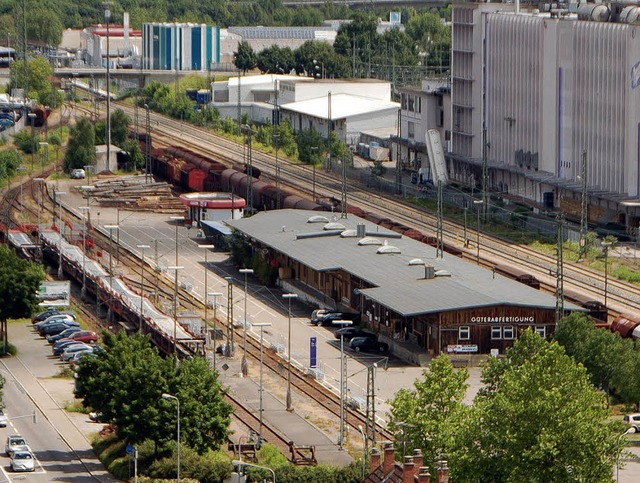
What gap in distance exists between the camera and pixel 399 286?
88938 mm

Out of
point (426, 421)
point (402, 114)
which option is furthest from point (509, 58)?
point (426, 421)

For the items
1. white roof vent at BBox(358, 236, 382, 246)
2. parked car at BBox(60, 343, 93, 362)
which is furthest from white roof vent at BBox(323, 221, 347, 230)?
parked car at BBox(60, 343, 93, 362)

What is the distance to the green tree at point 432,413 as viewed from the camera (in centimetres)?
5691

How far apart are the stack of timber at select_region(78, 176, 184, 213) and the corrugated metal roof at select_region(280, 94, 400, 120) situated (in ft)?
99.5

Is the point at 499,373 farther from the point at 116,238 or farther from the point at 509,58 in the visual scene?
the point at 509,58

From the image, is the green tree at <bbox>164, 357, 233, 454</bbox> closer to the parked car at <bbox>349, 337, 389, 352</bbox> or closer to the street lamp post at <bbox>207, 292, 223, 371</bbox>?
the street lamp post at <bbox>207, 292, 223, 371</bbox>

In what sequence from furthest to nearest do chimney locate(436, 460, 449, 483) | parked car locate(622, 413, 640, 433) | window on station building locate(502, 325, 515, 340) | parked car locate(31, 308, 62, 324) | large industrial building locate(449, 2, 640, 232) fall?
1. large industrial building locate(449, 2, 640, 232)
2. parked car locate(31, 308, 62, 324)
3. window on station building locate(502, 325, 515, 340)
4. parked car locate(622, 413, 640, 433)
5. chimney locate(436, 460, 449, 483)

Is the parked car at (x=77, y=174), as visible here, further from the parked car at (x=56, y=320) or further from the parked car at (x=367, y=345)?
the parked car at (x=367, y=345)

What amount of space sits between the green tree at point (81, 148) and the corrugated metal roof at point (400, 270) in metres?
39.8

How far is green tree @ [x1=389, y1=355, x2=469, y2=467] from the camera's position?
2240 inches

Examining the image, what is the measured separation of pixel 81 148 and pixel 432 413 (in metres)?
94.9

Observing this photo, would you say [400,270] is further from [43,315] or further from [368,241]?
[43,315]

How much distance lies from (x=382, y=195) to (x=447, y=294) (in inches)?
2165

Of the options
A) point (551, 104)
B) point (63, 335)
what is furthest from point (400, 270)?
point (551, 104)
